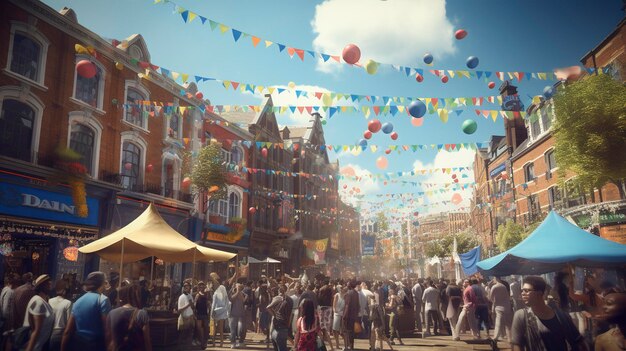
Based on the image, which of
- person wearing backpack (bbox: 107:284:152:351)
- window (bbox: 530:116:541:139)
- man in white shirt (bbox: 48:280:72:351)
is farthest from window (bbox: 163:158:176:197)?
window (bbox: 530:116:541:139)

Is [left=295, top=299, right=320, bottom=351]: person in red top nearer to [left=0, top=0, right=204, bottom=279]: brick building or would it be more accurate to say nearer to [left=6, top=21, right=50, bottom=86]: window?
[left=0, top=0, right=204, bottom=279]: brick building

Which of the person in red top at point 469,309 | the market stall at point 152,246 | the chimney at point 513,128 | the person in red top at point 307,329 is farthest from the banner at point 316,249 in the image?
the person in red top at point 307,329

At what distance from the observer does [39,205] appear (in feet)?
46.9

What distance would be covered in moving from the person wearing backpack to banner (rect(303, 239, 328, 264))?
30569 millimetres

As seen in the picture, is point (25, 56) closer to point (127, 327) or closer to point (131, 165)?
point (131, 165)

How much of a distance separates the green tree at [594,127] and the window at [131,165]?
59.4ft

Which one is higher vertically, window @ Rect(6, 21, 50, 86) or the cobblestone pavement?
window @ Rect(6, 21, 50, 86)

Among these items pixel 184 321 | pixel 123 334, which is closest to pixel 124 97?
pixel 184 321

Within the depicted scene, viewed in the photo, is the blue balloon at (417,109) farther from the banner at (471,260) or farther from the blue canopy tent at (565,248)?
the banner at (471,260)

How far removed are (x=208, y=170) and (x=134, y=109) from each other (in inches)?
174

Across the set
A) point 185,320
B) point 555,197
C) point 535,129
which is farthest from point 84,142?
point 535,129

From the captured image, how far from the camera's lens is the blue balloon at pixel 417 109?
9.90 m

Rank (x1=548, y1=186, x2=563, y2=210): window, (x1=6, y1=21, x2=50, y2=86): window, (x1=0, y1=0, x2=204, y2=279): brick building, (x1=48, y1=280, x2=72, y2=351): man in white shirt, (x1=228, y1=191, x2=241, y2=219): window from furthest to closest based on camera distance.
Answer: (x1=228, y1=191, x2=241, y2=219): window → (x1=548, y1=186, x2=563, y2=210): window → (x1=6, y1=21, x2=50, y2=86): window → (x1=0, y1=0, x2=204, y2=279): brick building → (x1=48, y1=280, x2=72, y2=351): man in white shirt

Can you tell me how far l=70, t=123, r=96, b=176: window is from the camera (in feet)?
52.8
